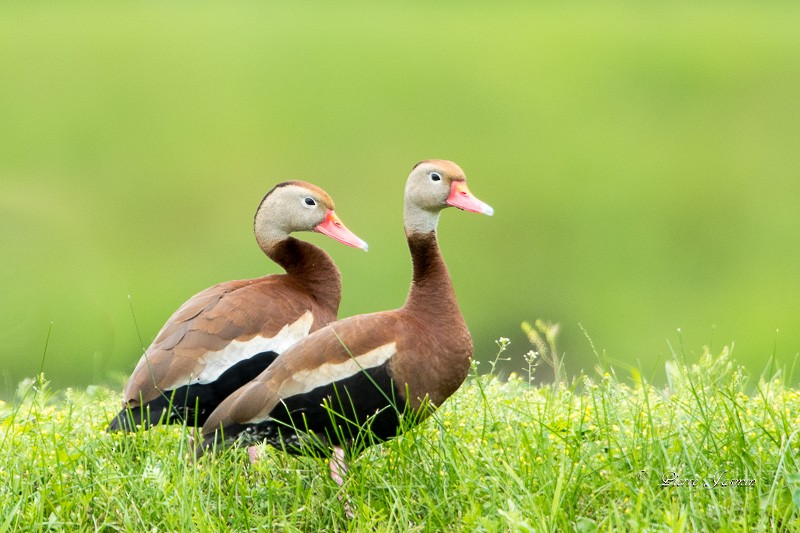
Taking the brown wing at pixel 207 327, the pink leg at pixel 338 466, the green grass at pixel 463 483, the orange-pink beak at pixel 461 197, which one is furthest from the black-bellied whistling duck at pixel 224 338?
the orange-pink beak at pixel 461 197

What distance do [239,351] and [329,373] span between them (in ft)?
2.10

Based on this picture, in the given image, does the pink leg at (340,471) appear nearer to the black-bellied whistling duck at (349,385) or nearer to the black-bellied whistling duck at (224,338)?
the black-bellied whistling duck at (349,385)

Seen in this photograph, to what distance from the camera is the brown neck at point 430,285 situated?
398cm

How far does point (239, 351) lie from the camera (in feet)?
14.0

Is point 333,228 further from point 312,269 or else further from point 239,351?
point 239,351

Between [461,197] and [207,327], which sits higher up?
[461,197]

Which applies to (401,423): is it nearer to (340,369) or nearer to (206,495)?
(340,369)

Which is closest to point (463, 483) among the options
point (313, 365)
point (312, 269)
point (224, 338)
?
point (313, 365)

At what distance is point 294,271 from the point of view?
4.87 meters

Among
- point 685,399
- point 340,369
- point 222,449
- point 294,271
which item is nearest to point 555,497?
point 340,369

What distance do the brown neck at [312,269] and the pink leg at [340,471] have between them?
108cm

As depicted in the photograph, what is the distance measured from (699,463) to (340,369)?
1.16 metres

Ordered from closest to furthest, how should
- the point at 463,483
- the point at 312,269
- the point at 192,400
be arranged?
the point at 463,483
the point at 192,400
the point at 312,269

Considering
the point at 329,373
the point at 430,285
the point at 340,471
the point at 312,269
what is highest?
the point at 430,285
